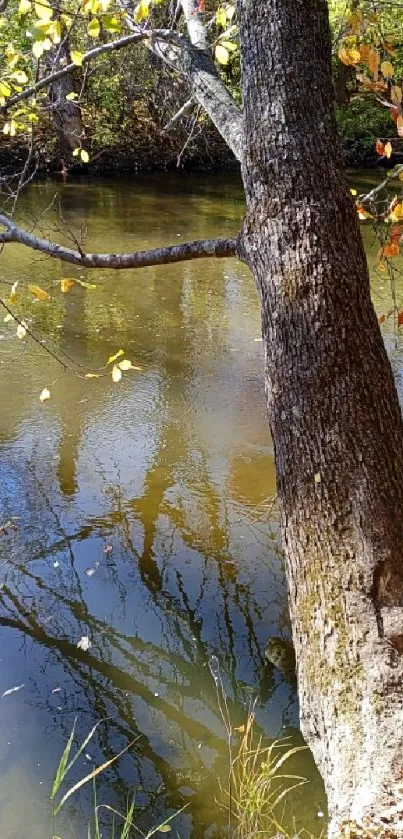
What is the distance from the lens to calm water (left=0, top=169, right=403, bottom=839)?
9.14ft

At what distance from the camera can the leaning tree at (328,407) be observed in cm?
216

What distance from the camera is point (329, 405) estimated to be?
219cm

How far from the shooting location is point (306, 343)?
221cm

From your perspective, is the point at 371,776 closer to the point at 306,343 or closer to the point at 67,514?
the point at 306,343

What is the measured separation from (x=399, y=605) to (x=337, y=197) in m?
1.15

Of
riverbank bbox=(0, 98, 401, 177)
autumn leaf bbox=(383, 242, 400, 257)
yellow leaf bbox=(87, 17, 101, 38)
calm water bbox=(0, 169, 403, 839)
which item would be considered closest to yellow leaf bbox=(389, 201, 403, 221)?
autumn leaf bbox=(383, 242, 400, 257)

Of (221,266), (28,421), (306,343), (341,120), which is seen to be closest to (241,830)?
(306,343)

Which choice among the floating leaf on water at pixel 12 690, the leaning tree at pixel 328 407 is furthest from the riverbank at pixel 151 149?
the leaning tree at pixel 328 407

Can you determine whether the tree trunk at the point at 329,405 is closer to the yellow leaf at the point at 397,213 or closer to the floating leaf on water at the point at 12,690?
the yellow leaf at the point at 397,213

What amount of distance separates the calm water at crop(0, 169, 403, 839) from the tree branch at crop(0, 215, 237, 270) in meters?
1.60

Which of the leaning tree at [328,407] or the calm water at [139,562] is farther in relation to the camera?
the calm water at [139,562]

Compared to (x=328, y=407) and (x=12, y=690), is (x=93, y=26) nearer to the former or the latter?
(x=328, y=407)

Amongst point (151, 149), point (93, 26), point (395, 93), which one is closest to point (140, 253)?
point (93, 26)

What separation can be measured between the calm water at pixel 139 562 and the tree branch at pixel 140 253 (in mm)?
1597
